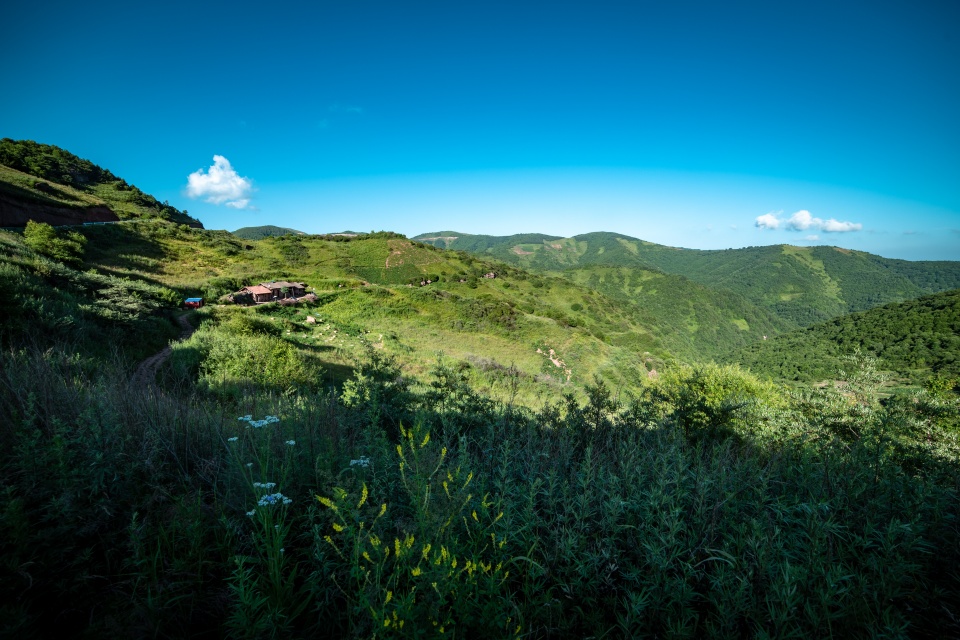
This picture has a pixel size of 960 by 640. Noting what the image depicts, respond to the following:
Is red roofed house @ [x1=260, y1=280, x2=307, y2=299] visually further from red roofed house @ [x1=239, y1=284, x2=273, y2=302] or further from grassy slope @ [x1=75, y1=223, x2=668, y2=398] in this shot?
grassy slope @ [x1=75, y1=223, x2=668, y2=398]

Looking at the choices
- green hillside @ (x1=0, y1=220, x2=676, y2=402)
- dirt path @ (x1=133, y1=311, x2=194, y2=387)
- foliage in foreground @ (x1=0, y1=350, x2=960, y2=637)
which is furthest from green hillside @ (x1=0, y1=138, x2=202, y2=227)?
Answer: foliage in foreground @ (x1=0, y1=350, x2=960, y2=637)

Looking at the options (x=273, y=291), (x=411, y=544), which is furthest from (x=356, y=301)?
(x=411, y=544)

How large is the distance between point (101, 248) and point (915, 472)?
51.0m

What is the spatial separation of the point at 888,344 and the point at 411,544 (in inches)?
3477

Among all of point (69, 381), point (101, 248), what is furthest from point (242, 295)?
point (69, 381)

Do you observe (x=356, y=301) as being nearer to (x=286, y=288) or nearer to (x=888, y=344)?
(x=286, y=288)

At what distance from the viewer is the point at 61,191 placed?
43.8 meters

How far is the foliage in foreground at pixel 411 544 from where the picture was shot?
200cm

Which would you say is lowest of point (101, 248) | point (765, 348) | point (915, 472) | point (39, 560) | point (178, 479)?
point (765, 348)

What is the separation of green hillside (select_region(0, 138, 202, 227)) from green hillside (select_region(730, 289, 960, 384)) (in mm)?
94233

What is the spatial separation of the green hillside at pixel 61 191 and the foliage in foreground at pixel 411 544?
4784cm

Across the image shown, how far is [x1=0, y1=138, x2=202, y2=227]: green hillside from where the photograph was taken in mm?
34438

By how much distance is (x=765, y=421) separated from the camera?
8.12 m

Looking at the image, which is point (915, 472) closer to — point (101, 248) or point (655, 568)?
point (655, 568)
